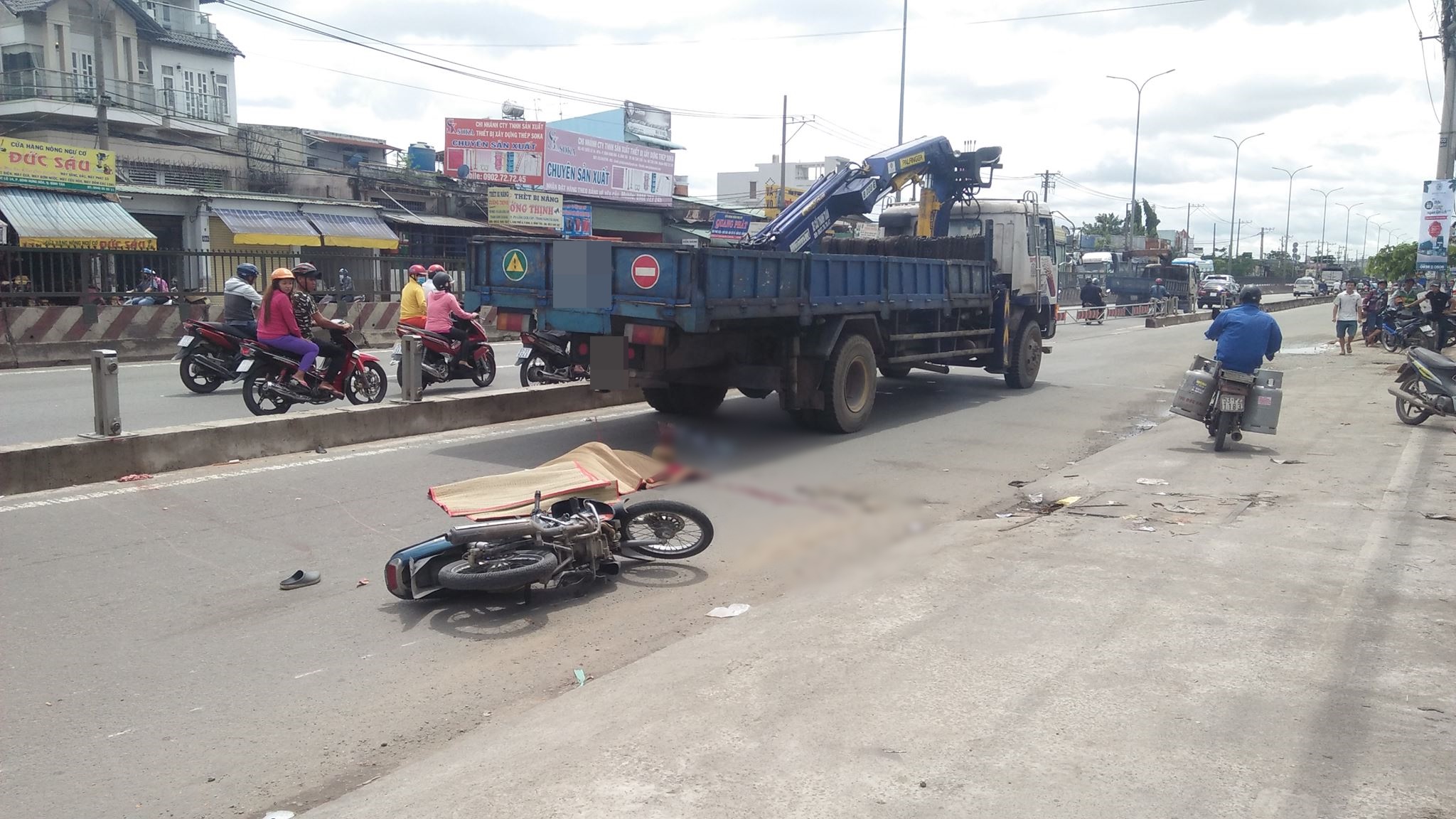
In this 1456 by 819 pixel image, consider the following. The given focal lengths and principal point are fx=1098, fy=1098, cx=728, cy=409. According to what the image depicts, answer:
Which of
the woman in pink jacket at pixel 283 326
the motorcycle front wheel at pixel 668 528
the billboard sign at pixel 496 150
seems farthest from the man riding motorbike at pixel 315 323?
the billboard sign at pixel 496 150

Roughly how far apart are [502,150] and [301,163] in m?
6.63

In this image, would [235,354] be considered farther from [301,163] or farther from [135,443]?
[301,163]

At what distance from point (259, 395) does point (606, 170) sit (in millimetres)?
31657

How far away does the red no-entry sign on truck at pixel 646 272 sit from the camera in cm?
893

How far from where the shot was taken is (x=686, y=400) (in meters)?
11.1

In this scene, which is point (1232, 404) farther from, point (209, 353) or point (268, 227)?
point (268, 227)

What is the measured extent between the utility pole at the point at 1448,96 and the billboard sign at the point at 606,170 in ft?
84.5

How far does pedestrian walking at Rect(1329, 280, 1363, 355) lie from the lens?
22438 millimetres

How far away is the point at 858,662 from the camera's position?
4.59m

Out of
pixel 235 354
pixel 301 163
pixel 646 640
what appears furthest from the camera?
pixel 301 163

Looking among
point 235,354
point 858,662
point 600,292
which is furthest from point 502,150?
point 858,662

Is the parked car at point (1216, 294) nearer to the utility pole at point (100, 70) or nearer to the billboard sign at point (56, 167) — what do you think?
the billboard sign at point (56, 167)

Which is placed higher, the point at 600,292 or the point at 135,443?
the point at 600,292

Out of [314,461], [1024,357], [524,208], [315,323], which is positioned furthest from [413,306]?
[524,208]
